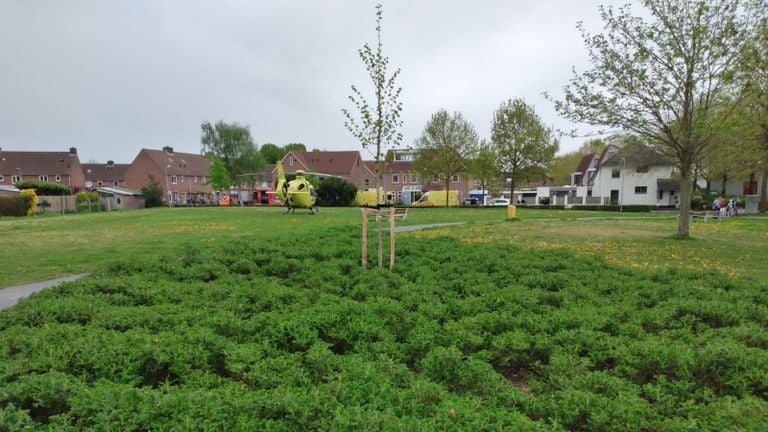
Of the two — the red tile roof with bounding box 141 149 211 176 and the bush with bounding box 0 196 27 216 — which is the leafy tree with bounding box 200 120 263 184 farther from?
the bush with bounding box 0 196 27 216

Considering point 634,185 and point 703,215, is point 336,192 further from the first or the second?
point 634,185

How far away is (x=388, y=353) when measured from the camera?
4770 mm

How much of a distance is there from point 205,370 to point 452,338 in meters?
2.67

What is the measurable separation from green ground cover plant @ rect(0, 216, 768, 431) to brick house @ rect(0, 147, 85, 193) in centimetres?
9308

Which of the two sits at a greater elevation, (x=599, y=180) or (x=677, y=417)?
(x=599, y=180)

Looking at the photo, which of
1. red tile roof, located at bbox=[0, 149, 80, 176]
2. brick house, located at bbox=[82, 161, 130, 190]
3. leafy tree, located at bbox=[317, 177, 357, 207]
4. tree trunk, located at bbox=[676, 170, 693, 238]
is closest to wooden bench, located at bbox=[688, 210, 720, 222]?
tree trunk, located at bbox=[676, 170, 693, 238]

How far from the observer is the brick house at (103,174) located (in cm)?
9925

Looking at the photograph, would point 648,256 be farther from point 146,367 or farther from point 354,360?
point 146,367

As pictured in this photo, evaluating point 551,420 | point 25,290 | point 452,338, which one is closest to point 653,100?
point 452,338

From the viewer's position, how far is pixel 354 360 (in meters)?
4.34

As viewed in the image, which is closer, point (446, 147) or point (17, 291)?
point (17, 291)

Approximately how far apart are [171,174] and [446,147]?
56227 mm

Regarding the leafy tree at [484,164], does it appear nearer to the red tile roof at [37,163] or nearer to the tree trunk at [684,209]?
the tree trunk at [684,209]

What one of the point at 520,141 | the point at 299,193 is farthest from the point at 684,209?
the point at 520,141
